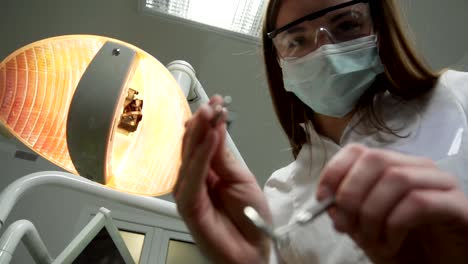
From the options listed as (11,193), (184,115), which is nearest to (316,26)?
(184,115)

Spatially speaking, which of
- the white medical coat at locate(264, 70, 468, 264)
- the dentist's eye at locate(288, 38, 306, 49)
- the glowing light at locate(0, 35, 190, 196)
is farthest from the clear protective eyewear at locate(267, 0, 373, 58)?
the glowing light at locate(0, 35, 190, 196)

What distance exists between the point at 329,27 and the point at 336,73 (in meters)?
0.11

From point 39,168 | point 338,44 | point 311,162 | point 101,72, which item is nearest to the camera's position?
point 101,72

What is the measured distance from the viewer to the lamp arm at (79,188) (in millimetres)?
888

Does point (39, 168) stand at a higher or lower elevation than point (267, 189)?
lower

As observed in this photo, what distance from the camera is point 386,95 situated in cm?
85

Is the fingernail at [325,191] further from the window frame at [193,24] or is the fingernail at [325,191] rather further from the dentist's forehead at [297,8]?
the window frame at [193,24]

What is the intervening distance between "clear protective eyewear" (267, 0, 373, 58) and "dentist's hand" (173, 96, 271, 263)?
0.46 meters

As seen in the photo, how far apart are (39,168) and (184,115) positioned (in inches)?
78.3

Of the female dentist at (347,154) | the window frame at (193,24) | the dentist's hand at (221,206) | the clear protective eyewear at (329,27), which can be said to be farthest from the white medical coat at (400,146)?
the window frame at (193,24)

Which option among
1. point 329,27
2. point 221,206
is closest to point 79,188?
point 221,206

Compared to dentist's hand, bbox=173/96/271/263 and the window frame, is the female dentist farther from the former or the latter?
the window frame

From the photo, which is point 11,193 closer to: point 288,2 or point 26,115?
point 26,115

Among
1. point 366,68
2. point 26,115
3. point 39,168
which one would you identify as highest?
point 366,68
